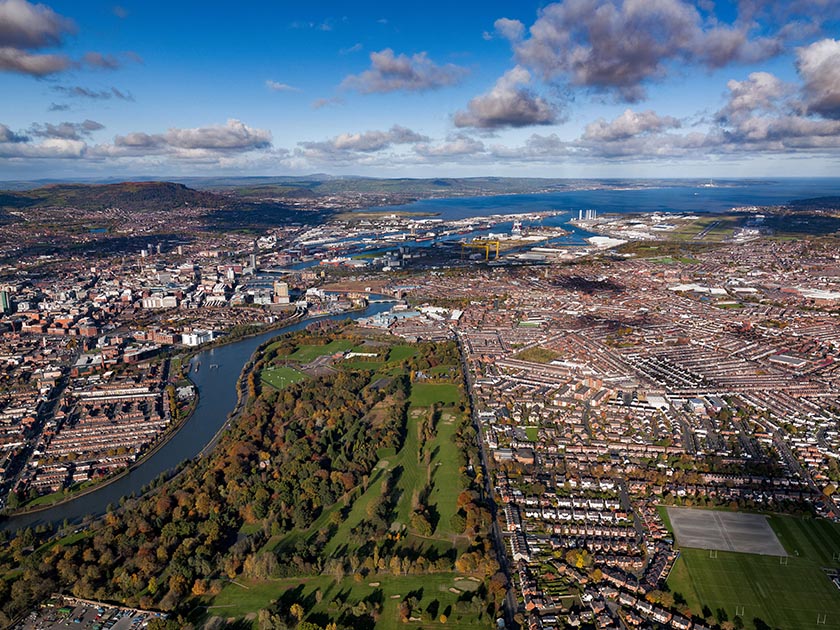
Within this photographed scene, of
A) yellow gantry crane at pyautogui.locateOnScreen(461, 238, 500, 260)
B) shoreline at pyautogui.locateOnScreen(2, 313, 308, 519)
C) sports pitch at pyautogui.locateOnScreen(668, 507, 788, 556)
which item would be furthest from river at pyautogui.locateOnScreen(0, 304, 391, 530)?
yellow gantry crane at pyautogui.locateOnScreen(461, 238, 500, 260)

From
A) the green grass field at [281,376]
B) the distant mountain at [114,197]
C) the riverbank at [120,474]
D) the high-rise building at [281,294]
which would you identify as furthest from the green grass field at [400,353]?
the distant mountain at [114,197]

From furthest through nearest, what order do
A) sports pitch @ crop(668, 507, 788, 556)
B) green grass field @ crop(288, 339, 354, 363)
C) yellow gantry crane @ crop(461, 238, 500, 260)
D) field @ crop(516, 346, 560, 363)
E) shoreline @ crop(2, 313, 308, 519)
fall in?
yellow gantry crane @ crop(461, 238, 500, 260) < green grass field @ crop(288, 339, 354, 363) < field @ crop(516, 346, 560, 363) < shoreline @ crop(2, 313, 308, 519) < sports pitch @ crop(668, 507, 788, 556)

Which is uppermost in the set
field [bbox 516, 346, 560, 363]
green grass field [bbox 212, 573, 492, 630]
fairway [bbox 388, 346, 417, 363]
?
field [bbox 516, 346, 560, 363]

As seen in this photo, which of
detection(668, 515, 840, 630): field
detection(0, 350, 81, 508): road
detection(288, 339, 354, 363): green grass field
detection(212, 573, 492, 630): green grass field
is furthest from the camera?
detection(288, 339, 354, 363): green grass field

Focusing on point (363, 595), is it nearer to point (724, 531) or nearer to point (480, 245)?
point (724, 531)

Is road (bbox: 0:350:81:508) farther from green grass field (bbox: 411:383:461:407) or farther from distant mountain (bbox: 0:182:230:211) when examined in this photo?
distant mountain (bbox: 0:182:230:211)

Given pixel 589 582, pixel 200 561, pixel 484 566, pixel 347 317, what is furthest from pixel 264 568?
pixel 347 317
